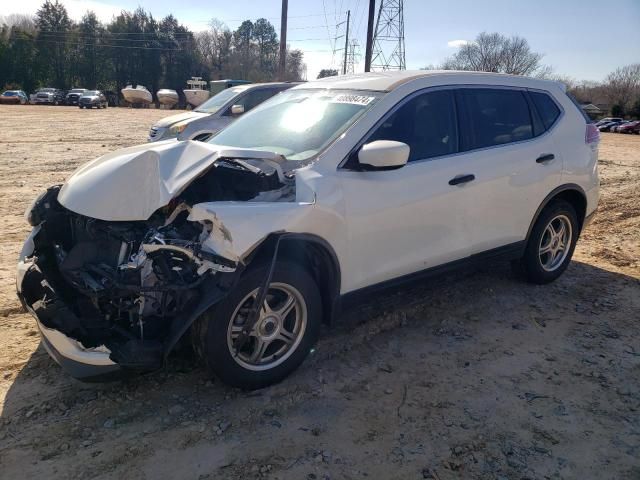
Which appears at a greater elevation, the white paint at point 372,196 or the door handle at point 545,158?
the door handle at point 545,158

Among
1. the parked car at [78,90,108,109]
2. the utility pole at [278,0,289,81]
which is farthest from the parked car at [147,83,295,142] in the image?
the parked car at [78,90,108,109]

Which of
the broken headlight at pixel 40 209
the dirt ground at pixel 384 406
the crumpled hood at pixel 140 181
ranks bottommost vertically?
the dirt ground at pixel 384 406

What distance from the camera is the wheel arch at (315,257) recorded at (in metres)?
3.12

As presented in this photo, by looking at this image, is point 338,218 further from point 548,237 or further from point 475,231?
point 548,237

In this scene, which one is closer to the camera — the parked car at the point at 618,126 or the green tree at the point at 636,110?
the parked car at the point at 618,126

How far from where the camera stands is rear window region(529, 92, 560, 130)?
15.8 ft

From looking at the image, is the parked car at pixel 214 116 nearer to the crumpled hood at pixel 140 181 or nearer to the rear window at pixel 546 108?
the rear window at pixel 546 108

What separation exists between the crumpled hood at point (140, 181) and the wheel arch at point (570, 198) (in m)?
2.72

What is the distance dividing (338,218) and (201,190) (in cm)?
90

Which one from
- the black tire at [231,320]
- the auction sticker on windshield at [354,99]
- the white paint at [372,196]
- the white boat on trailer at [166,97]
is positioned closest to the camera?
the black tire at [231,320]

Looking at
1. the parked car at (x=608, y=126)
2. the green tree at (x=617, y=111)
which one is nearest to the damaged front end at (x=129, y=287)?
the parked car at (x=608, y=126)

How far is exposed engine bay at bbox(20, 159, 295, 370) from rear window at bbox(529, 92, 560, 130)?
2962mm

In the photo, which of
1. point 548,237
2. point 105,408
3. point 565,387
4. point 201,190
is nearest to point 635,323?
point 548,237

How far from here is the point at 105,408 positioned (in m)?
3.07
